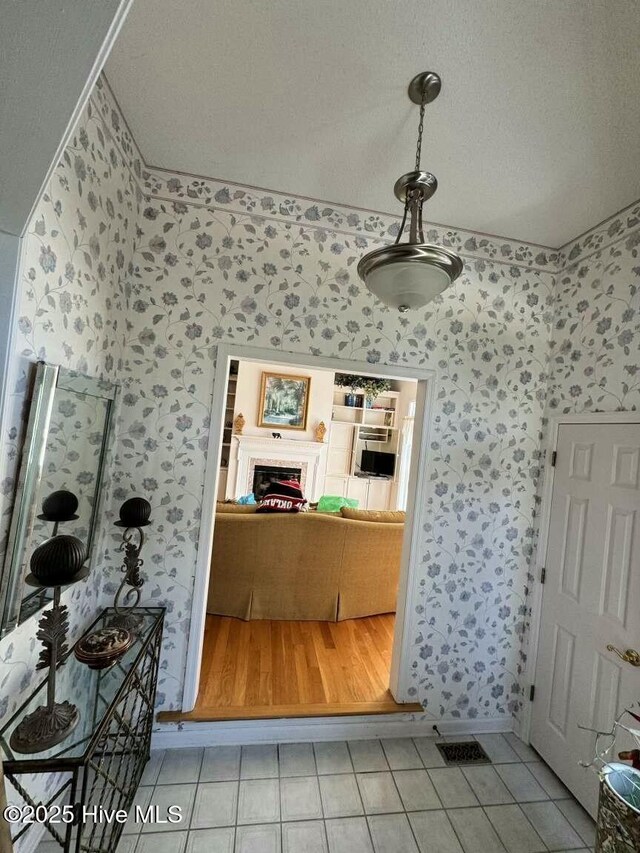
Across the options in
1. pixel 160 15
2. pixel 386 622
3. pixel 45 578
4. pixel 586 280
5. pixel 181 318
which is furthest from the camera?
pixel 386 622

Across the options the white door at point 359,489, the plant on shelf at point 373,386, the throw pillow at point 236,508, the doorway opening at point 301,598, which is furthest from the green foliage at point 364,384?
the throw pillow at point 236,508

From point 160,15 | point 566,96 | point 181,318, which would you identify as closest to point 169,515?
point 181,318

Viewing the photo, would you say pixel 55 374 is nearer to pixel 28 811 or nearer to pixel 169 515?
pixel 169 515

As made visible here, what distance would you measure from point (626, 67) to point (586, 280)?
1032 mm

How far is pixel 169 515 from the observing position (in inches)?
73.4

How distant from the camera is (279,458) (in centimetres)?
598

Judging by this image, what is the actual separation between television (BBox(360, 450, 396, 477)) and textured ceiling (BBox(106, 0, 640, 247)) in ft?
16.3

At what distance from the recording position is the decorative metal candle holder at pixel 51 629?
0.99 m

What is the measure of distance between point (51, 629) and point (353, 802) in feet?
5.25

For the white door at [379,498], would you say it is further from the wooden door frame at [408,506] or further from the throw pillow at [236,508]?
the wooden door frame at [408,506]

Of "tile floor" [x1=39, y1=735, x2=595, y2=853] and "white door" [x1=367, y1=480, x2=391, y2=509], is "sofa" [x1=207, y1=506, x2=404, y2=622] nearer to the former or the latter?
"tile floor" [x1=39, y1=735, x2=595, y2=853]

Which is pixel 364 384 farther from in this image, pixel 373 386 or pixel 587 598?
pixel 587 598

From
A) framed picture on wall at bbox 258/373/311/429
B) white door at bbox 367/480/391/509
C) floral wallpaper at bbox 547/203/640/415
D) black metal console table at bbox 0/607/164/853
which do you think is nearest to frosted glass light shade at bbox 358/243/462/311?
floral wallpaper at bbox 547/203/640/415

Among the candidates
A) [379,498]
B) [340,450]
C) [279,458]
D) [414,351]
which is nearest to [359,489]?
[379,498]
